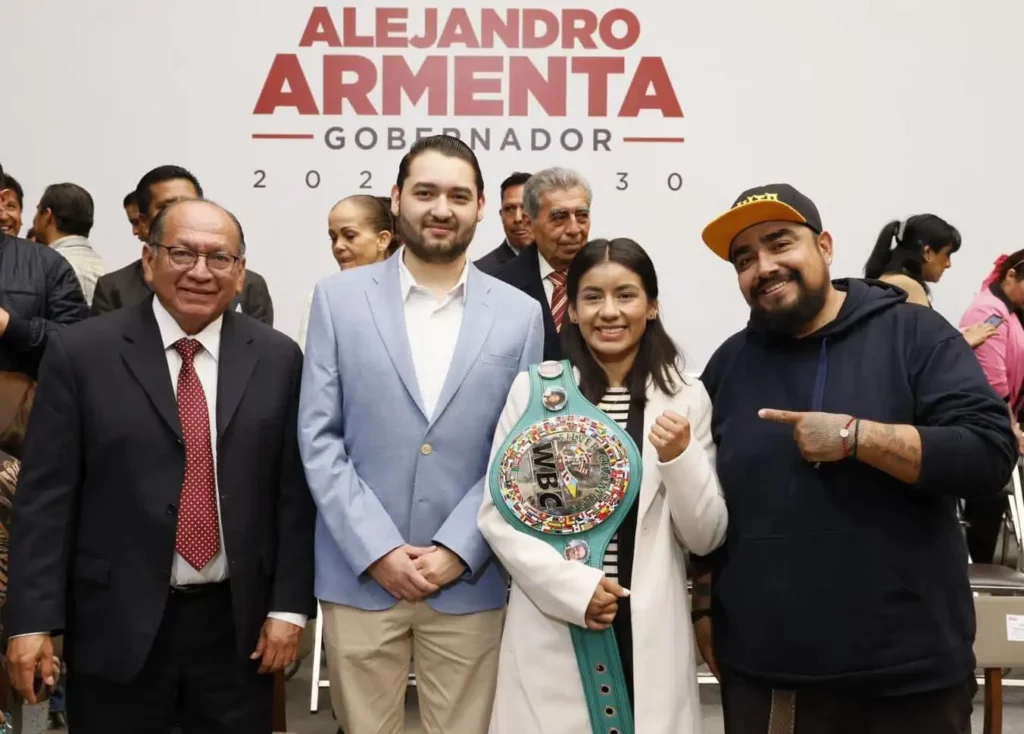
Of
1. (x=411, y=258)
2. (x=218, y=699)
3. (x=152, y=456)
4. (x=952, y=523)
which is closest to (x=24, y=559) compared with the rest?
(x=152, y=456)

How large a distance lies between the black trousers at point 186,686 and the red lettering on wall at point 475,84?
3.66 meters

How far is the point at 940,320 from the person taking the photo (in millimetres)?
2453

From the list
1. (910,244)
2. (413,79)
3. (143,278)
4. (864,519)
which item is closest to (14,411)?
(143,278)

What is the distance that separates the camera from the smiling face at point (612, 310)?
2654 millimetres

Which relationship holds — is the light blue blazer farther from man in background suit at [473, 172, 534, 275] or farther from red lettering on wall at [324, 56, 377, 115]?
red lettering on wall at [324, 56, 377, 115]

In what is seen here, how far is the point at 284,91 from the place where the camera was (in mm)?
5719

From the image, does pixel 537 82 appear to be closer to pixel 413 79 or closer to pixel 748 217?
pixel 413 79

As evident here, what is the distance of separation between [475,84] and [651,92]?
33.3 inches

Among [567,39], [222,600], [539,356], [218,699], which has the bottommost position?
[218,699]

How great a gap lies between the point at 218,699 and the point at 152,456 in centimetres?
53

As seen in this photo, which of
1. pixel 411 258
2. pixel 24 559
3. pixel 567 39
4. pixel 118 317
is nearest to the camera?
pixel 24 559

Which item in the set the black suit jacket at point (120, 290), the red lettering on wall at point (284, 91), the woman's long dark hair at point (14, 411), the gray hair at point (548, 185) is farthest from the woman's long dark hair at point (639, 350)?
the red lettering on wall at point (284, 91)

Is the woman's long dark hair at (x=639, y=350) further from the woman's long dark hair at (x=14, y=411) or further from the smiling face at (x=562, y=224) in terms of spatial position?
the woman's long dark hair at (x=14, y=411)

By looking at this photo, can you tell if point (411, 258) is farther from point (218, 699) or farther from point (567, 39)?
point (567, 39)
